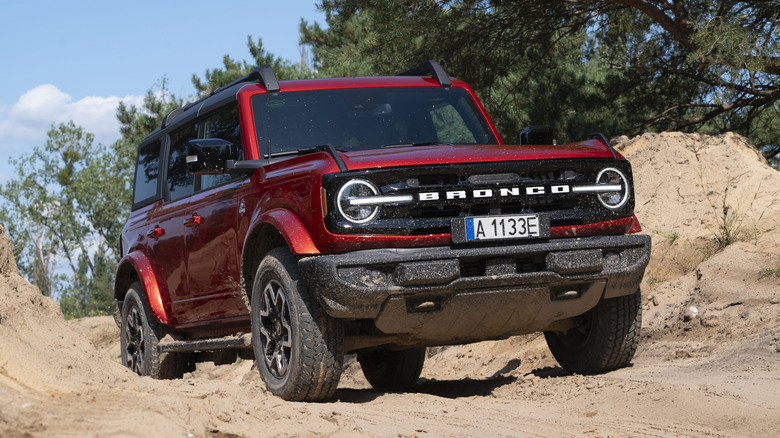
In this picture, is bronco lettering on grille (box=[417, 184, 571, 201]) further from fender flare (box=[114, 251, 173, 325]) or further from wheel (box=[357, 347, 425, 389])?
fender flare (box=[114, 251, 173, 325])

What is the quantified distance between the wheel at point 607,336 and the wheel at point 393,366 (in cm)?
148

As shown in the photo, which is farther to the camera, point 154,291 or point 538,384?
point 154,291

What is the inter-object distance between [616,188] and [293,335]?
7.04 feet

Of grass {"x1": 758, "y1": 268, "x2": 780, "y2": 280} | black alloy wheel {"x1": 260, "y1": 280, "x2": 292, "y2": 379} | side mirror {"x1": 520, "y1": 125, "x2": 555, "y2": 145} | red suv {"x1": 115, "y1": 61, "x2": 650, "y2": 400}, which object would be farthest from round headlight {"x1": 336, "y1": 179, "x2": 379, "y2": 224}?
grass {"x1": 758, "y1": 268, "x2": 780, "y2": 280}

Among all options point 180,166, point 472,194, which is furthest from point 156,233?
point 472,194

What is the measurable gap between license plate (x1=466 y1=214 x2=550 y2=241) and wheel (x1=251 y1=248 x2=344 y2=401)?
3.12 feet

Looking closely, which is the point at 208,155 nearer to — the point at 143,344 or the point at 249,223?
the point at 249,223

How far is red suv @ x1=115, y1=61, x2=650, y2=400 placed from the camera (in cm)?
513

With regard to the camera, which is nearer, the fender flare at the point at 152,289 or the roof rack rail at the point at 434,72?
the roof rack rail at the point at 434,72

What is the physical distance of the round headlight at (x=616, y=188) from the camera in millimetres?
5707

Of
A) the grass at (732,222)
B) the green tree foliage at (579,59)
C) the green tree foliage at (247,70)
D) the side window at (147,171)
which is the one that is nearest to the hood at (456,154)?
the side window at (147,171)

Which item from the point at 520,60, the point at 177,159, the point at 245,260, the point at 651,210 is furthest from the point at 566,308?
the point at 520,60

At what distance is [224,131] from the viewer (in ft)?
22.2

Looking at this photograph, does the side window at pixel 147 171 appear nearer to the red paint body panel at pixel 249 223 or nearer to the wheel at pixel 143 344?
the red paint body panel at pixel 249 223
